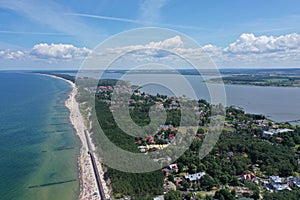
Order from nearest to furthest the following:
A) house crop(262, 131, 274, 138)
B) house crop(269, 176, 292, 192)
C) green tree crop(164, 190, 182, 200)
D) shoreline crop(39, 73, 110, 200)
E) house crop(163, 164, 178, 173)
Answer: green tree crop(164, 190, 182, 200) → house crop(269, 176, 292, 192) → shoreline crop(39, 73, 110, 200) → house crop(163, 164, 178, 173) → house crop(262, 131, 274, 138)

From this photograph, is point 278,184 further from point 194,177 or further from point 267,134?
point 267,134

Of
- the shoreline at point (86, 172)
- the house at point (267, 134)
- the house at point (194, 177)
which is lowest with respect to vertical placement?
the shoreline at point (86, 172)

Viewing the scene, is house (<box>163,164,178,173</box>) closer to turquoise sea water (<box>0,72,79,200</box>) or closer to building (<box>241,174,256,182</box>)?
building (<box>241,174,256,182</box>)

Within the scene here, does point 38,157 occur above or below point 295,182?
below

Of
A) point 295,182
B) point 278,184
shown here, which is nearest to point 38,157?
point 278,184

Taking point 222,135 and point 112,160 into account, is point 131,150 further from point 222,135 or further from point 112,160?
point 222,135

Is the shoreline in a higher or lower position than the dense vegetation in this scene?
lower

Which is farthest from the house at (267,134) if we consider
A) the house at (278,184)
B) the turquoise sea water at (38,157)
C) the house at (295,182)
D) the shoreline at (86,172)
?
the turquoise sea water at (38,157)

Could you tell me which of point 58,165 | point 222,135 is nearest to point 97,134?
point 58,165

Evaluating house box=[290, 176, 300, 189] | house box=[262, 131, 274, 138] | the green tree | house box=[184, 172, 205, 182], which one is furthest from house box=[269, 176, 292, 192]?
house box=[262, 131, 274, 138]

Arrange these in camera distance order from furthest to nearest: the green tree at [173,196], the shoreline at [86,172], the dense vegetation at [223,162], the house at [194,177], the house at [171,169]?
the house at [171,169], the house at [194,177], the shoreline at [86,172], the dense vegetation at [223,162], the green tree at [173,196]

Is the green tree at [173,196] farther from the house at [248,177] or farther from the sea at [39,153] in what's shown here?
the sea at [39,153]
